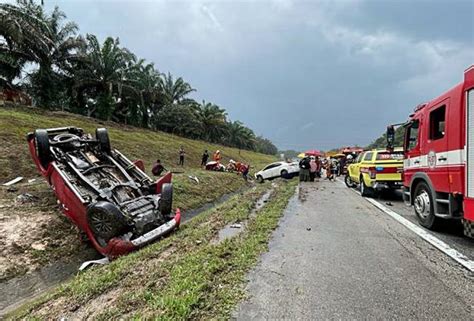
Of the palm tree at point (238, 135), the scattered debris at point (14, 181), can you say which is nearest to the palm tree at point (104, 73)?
the scattered debris at point (14, 181)

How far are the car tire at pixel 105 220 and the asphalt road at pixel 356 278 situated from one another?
330cm

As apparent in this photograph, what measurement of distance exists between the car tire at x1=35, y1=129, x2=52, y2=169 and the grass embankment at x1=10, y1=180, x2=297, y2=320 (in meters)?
4.60

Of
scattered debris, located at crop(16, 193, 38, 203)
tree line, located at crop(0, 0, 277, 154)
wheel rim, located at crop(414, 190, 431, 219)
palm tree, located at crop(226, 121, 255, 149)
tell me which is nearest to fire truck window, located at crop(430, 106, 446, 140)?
wheel rim, located at crop(414, 190, 431, 219)

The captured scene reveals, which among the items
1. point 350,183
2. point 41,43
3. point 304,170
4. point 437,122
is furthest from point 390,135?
point 41,43

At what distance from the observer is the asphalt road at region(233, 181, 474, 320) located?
10.3 ft

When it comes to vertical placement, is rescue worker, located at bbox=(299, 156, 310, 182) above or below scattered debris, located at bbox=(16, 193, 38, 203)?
above

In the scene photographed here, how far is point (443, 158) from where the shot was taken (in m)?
5.68

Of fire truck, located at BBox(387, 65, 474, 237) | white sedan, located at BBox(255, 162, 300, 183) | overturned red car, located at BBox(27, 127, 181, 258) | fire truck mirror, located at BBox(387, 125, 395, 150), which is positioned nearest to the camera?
fire truck, located at BBox(387, 65, 474, 237)

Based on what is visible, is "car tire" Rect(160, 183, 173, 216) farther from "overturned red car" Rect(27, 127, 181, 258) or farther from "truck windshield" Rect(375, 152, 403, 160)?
"truck windshield" Rect(375, 152, 403, 160)

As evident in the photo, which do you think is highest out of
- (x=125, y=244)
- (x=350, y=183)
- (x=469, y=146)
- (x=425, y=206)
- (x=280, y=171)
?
(x=469, y=146)

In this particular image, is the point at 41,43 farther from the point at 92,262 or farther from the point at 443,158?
the point at 443,158

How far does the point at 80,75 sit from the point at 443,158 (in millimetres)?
32638

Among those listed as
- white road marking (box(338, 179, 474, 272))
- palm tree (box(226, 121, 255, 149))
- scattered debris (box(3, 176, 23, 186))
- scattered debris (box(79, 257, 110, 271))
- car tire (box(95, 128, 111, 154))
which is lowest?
scattered debris (box(79, 257, 110, 271))

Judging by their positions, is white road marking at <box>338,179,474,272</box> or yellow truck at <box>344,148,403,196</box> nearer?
white road marking at <box>338,179,474,272</box>
